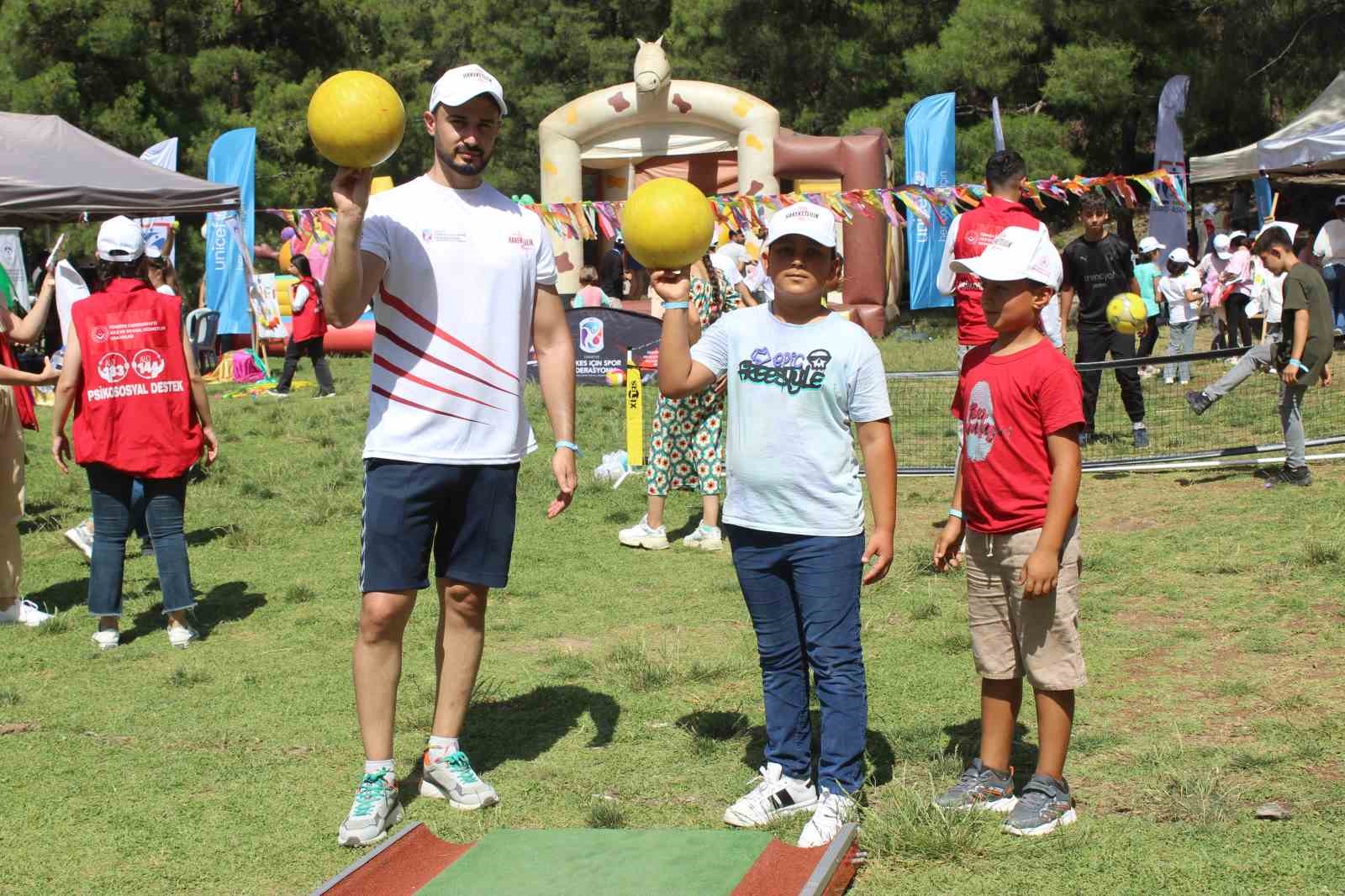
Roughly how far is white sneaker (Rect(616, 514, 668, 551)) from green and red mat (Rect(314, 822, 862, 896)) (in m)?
4.80

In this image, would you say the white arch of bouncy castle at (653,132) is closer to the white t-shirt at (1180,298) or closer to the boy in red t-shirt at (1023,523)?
the white t-shirt at (1180,298)

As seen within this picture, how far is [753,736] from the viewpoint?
5176 millimetres

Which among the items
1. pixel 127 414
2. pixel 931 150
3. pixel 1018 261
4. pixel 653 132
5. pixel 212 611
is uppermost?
pixel 653 132

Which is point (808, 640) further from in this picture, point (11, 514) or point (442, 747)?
point (11, 514)

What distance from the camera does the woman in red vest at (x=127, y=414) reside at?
6699mm

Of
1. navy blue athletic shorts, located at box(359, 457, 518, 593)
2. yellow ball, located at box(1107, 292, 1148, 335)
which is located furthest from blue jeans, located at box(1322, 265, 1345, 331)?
navy blue athletic shorts, located at box(359, 457, 518, 593)

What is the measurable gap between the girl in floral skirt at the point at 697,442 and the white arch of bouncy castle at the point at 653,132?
16.6m

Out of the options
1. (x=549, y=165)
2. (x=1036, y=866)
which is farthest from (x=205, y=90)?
(x=1036, y=866)

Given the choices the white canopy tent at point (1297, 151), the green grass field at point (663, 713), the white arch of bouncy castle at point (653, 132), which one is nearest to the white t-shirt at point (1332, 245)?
the white canopy tent at point (1297, 151)

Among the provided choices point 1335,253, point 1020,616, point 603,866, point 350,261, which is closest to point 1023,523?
point 1020,616

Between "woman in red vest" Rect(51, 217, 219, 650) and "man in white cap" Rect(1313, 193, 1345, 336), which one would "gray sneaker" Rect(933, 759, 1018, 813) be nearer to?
"woman in red vest" Rect(51, 217, 219, 650)

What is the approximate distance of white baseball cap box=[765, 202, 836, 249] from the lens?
166 inches

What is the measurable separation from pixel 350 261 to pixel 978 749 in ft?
8.95

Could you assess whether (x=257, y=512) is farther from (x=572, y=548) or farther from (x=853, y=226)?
(x=853, y=226)
